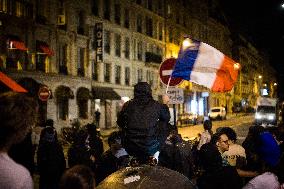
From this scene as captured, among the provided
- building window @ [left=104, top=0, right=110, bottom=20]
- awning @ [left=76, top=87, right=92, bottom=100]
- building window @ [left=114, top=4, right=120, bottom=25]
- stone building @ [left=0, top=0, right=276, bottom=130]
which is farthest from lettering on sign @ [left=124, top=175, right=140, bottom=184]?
building window @ [left=114, top=4, right=120, bottom=25]

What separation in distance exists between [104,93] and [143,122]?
38209mm

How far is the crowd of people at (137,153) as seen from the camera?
3033 mm

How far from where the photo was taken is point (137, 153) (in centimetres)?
590

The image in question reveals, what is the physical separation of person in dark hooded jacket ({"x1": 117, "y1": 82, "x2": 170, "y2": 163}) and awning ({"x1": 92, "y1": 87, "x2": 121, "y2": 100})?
1435 inches

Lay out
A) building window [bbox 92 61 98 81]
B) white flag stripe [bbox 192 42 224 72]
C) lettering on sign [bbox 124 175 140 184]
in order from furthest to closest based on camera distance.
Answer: building window [bbox 92 61 98 81]
white flag stripe [bbox 192 42 224 72]
lettering on sign [bbox 124 175 140 184]

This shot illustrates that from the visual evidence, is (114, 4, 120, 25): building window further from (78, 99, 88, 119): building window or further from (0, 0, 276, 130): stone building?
(78, 99, 88, 119): building window

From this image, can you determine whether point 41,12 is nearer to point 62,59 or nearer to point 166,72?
point 62,59

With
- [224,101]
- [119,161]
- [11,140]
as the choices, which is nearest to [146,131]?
[119,161]

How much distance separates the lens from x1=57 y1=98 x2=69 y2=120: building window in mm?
37622

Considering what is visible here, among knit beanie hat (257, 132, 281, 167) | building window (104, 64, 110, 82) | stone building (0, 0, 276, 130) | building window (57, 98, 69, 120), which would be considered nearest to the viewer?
knit beanie hat (257, 132, 281, 167)

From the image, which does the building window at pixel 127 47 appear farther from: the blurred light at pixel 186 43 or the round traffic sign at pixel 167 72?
the blurred light at pixel 186 43

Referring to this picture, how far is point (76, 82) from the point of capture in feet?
131

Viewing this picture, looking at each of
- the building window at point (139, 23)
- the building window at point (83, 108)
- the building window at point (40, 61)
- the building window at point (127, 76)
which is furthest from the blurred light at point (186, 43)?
the building window at point (139, 23)

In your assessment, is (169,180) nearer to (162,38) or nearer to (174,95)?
(174,95)
